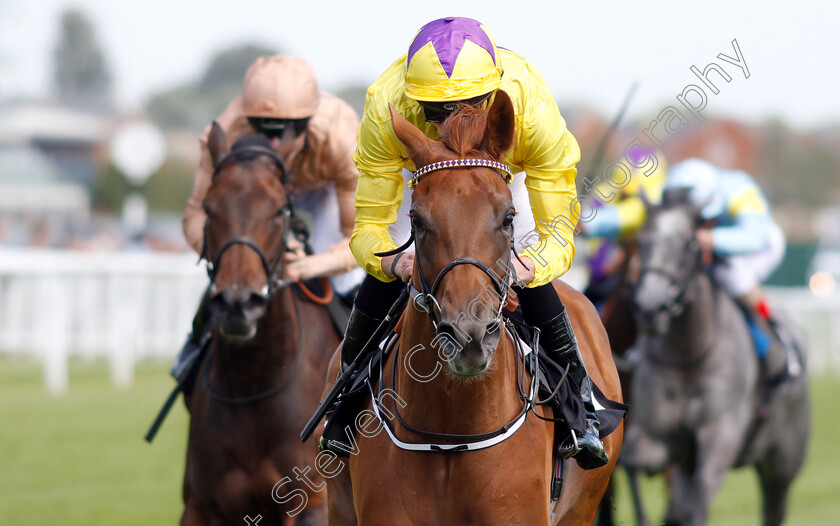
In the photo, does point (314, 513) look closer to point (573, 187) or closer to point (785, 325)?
point (573, 187)

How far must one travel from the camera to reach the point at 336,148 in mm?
5285

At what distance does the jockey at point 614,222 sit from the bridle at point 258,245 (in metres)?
3.20

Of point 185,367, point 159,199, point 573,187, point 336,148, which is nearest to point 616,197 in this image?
point 336,148

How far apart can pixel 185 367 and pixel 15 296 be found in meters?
10.4

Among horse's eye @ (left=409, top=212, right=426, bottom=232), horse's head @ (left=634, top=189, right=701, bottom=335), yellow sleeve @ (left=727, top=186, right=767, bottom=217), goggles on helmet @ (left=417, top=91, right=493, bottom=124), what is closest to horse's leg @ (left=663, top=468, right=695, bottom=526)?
horse's head @ (left=634, top=189, right=701, bottom=335)

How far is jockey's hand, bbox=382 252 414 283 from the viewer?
3.28 metres

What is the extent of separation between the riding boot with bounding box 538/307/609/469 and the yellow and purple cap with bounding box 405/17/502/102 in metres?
0.88

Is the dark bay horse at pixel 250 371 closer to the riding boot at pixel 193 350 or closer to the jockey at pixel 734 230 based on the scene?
the riding boot at pixel 193 350

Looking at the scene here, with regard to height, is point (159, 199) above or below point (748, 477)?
below

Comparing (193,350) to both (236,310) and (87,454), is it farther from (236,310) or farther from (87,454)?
(87,454)

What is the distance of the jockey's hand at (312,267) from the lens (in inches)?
194

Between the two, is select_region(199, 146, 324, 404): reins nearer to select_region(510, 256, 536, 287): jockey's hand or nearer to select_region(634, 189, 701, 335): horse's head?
select_region(510, 256, 536, 287): jockey's hand

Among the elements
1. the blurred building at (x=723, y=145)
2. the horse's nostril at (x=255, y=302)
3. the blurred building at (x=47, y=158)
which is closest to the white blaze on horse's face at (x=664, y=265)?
the horse's nostril at (x=255, y=302)

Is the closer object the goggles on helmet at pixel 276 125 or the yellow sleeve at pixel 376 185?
the yellow sleeve at pixel 376 185
